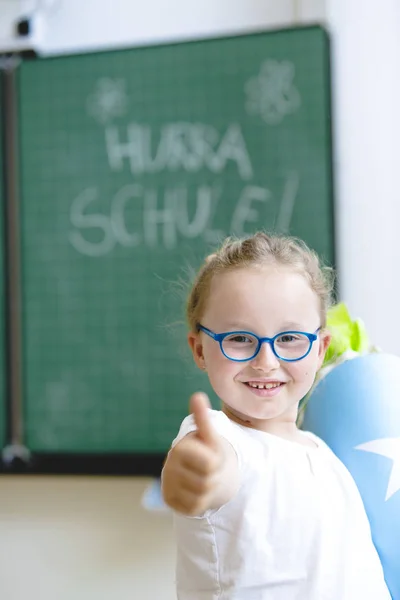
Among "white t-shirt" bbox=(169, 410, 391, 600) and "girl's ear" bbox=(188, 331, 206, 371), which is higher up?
"girl's ear" bbox=(188, 331, 206, 371)

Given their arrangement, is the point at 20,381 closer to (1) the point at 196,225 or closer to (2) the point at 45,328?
(2) the point at 45,328

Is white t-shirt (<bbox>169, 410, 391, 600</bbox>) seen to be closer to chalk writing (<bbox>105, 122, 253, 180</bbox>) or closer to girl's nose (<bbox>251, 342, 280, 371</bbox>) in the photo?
girl's nose (<bbox>251, 342, 280, 371</bbox>)

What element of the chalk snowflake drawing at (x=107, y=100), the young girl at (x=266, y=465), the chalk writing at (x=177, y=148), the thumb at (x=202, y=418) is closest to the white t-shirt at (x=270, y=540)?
the young girl at (x=266, y=465)

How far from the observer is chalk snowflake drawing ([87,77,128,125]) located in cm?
178

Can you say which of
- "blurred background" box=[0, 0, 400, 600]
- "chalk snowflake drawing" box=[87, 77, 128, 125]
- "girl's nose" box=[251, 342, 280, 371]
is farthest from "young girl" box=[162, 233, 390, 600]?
"chalk snowflake drawing" box=[87, 77, 128, 125]

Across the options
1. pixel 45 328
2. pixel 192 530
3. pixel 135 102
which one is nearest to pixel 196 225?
pixel 135 102

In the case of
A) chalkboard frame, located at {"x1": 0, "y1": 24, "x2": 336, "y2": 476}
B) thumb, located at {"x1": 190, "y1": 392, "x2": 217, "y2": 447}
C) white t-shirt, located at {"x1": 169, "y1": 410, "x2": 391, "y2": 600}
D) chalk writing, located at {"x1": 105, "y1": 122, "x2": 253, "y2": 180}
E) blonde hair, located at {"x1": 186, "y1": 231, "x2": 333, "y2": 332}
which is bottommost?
chalkboard frame, located at {"x1": 0, "y1": 24, "x2": 336, "y2": 476}

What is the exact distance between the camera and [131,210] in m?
1.77

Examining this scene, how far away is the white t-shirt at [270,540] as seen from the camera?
2.40 feet

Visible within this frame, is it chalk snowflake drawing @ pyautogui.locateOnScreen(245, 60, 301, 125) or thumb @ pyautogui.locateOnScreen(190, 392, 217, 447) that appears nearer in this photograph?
thumb @ pyautogui.locateOnScreen(190, 392, 217, 447)

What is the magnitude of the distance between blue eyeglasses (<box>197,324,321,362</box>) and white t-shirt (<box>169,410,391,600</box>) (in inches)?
3.0

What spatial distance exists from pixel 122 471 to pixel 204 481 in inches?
48.0

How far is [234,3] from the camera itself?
1.79 meters

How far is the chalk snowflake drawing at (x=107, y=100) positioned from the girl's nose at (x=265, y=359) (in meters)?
1.20
